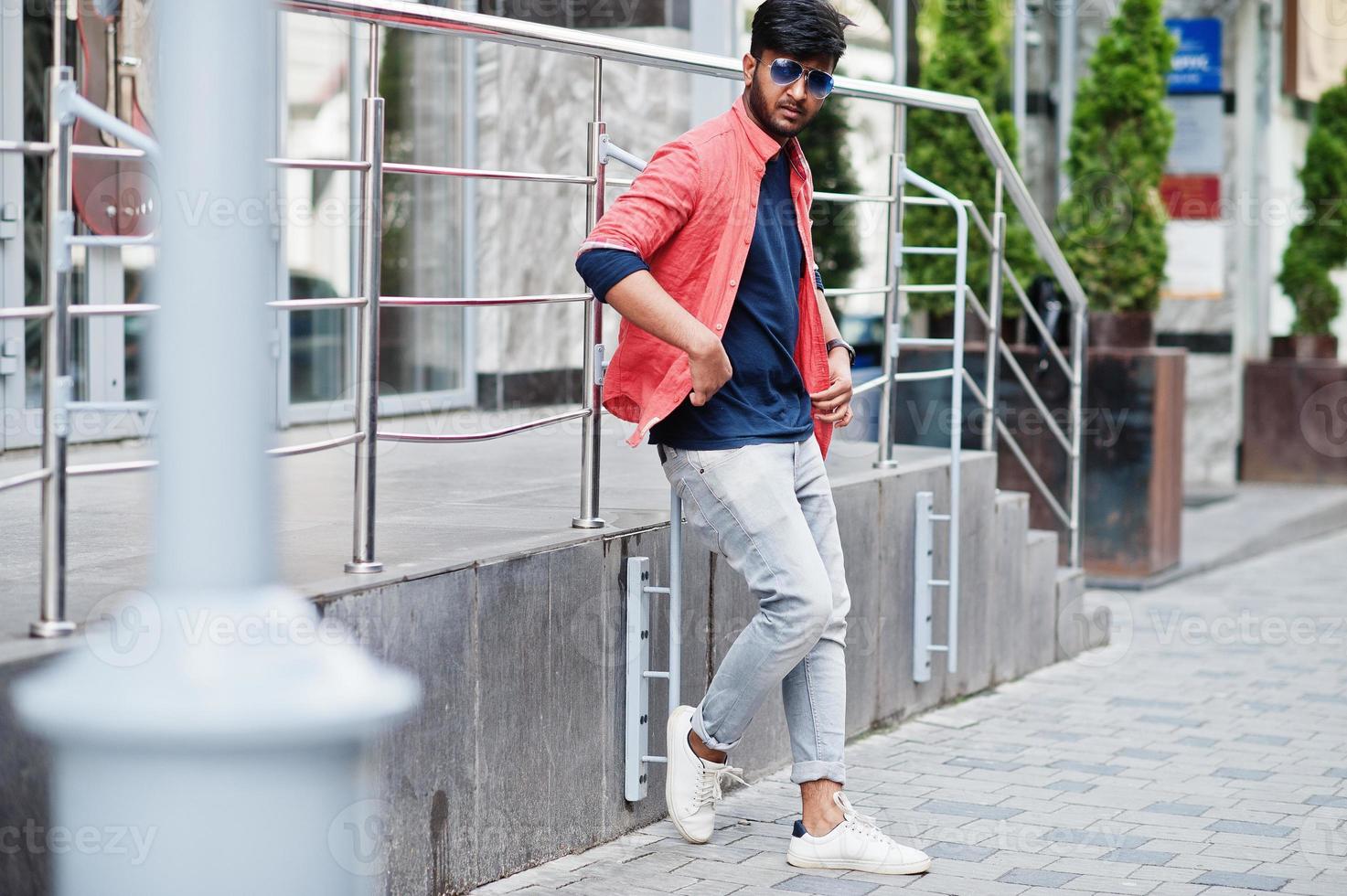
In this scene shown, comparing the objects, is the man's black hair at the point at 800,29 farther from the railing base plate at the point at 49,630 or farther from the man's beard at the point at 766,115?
the railing base plate at the point at 49,630

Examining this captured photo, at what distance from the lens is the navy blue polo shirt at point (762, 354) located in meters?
4.21

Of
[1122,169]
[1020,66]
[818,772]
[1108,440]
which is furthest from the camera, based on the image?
[1020,66]

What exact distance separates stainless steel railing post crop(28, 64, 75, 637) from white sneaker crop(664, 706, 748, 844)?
65.7 inches

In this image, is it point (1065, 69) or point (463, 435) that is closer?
point (463, 435)

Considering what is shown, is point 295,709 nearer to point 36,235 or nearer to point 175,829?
point 175,829

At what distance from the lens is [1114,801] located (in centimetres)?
530

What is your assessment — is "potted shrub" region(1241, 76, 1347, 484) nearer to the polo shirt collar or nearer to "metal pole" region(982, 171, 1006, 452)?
"metal pole" region(982, 171, 1006, 452)

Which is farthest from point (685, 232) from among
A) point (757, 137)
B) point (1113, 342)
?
point (1113, 342)

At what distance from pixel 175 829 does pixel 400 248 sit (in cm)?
782

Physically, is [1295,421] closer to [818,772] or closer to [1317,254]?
[1317,254]

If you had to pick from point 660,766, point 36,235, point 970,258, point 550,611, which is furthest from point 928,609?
point 970,258

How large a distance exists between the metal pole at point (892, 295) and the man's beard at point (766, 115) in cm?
206

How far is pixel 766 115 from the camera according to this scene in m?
4.18

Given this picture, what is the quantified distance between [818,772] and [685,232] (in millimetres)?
1313
